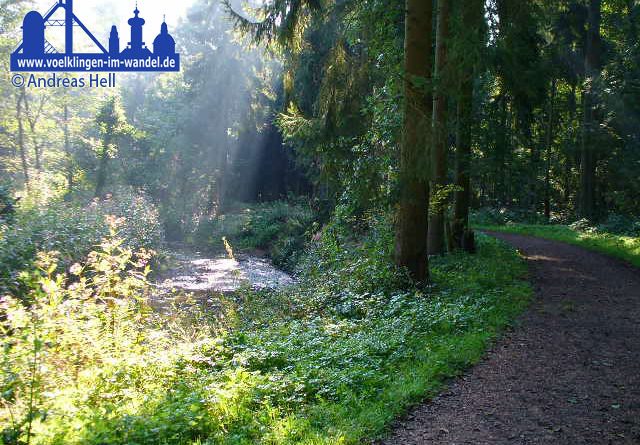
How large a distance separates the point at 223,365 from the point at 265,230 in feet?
70.6

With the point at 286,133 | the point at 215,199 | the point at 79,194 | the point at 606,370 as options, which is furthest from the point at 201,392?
the point at 215,199

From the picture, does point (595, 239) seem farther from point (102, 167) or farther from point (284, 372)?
point (102, 167)

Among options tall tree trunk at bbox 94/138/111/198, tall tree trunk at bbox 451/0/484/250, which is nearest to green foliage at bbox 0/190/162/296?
tall tree trunk at bbox 451/0/484/250

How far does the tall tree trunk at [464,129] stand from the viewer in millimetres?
10438

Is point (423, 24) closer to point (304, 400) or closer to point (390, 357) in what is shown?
point (390, 357)

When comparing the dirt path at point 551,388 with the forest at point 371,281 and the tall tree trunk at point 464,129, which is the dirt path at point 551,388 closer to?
the forest at point 371,281

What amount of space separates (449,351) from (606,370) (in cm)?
171

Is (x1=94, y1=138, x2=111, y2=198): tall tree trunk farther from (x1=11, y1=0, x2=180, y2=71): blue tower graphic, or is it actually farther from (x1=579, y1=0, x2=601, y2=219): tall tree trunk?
(x1=579, y1=0, x2=601, y2=219): tall tree trunk

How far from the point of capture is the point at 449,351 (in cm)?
617

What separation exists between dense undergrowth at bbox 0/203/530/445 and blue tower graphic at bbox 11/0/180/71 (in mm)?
12862

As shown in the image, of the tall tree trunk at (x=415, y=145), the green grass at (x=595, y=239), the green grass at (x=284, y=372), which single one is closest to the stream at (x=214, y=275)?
the green grass at (x=284, y=372)

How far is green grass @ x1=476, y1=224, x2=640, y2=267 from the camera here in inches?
565

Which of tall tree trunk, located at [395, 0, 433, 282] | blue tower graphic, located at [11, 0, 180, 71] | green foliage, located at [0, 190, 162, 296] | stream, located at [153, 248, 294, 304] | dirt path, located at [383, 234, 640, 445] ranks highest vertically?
blue tower graphic, located at [11, 0, 180, 71]

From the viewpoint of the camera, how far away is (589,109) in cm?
2414
